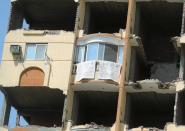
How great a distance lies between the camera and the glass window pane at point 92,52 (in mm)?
48938

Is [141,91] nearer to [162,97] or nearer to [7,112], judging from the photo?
[162,97]

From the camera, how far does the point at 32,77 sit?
49.0 meters

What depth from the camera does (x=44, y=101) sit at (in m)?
50.7

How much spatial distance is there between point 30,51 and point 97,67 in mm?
4505

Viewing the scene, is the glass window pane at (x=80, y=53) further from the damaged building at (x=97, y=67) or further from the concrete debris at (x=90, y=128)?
the concrete debris at (x=90, y=128)

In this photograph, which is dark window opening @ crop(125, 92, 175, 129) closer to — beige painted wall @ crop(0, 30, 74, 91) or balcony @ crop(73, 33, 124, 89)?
balcony @ crop(73, 33, 124, 89)

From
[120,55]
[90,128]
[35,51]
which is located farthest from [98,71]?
[35,51]

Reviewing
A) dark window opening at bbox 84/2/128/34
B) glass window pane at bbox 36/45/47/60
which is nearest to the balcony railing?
glass window pane at bbox 36/45/47/60

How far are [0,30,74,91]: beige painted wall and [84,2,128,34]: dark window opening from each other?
2377mm

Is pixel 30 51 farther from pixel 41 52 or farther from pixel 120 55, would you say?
pixel 120 55

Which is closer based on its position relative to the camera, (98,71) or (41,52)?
(98,71)

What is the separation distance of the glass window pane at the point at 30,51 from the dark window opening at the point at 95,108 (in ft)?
11.8

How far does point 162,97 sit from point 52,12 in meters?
9.71

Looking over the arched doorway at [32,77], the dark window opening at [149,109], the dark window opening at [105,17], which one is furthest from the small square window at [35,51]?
the dark window opening at [149,109]
